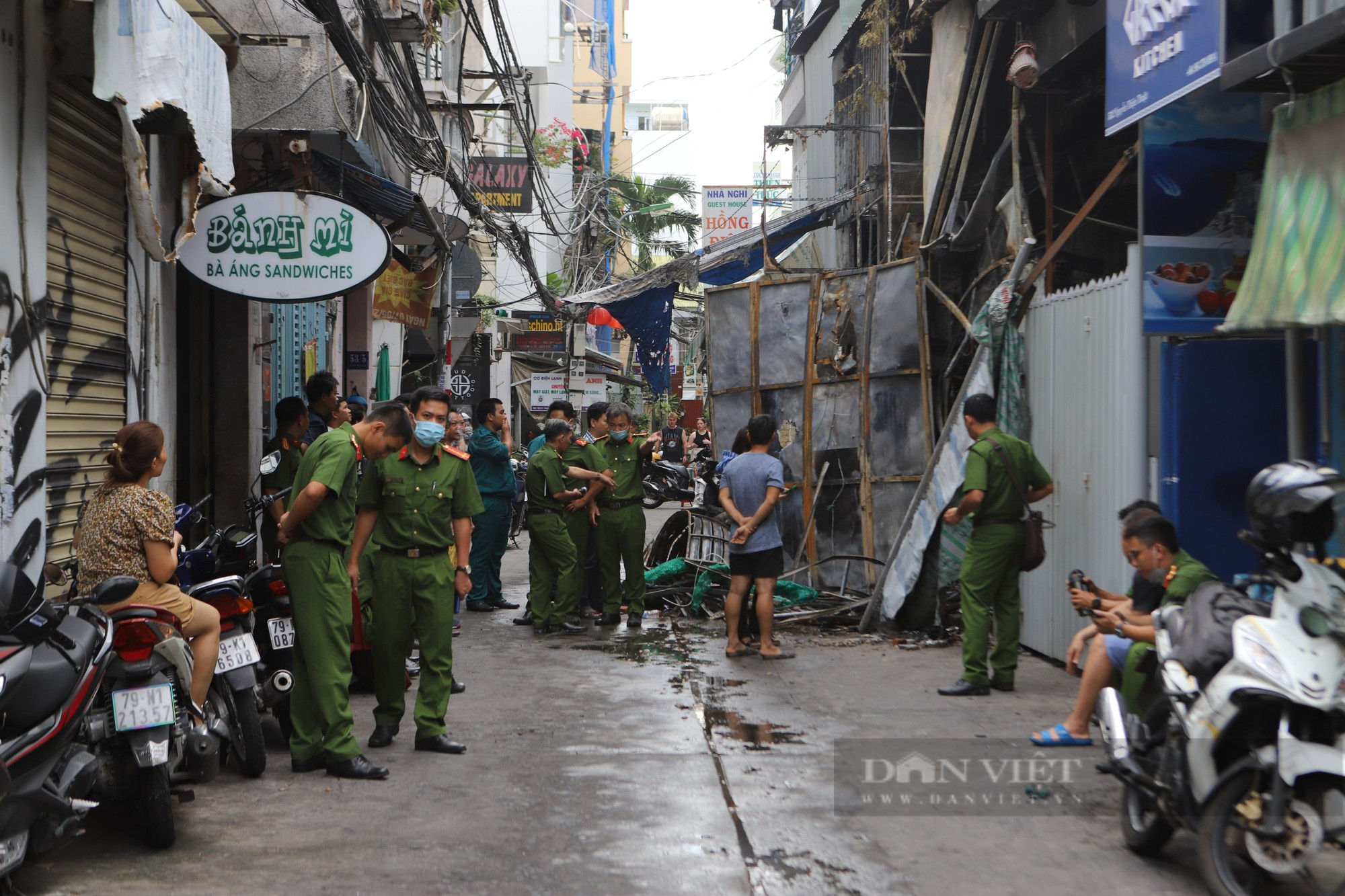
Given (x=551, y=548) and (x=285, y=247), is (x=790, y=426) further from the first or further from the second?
(x=285, y=247)

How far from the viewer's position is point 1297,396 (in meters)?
6.31

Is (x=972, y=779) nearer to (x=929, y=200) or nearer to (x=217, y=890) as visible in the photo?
(x=217, y=890)

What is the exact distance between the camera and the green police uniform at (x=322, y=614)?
575cm

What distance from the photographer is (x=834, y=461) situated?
11797mm

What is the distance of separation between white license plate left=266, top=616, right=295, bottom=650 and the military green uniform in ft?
13.0

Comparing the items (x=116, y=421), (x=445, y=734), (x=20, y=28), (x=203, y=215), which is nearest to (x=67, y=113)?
(x=20, y=28)

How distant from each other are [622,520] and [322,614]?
4.81 metres

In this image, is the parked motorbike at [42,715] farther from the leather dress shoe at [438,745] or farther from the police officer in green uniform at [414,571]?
the leather dress shoe at [438,745]

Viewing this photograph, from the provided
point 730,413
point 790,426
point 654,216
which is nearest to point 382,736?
point 790,426

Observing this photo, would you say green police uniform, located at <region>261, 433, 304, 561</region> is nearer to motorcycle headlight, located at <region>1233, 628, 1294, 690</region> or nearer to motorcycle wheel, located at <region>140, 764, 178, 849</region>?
motorcycle wheel, located at <region>140, 764, 178, 849</region>

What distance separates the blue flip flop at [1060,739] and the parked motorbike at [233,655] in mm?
3710

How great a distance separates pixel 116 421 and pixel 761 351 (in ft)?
21.7

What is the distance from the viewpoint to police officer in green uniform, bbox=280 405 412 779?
5723mm

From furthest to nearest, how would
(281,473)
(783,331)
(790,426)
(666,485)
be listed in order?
(666,485) → (783,331) → (790,426) → (281,473)
